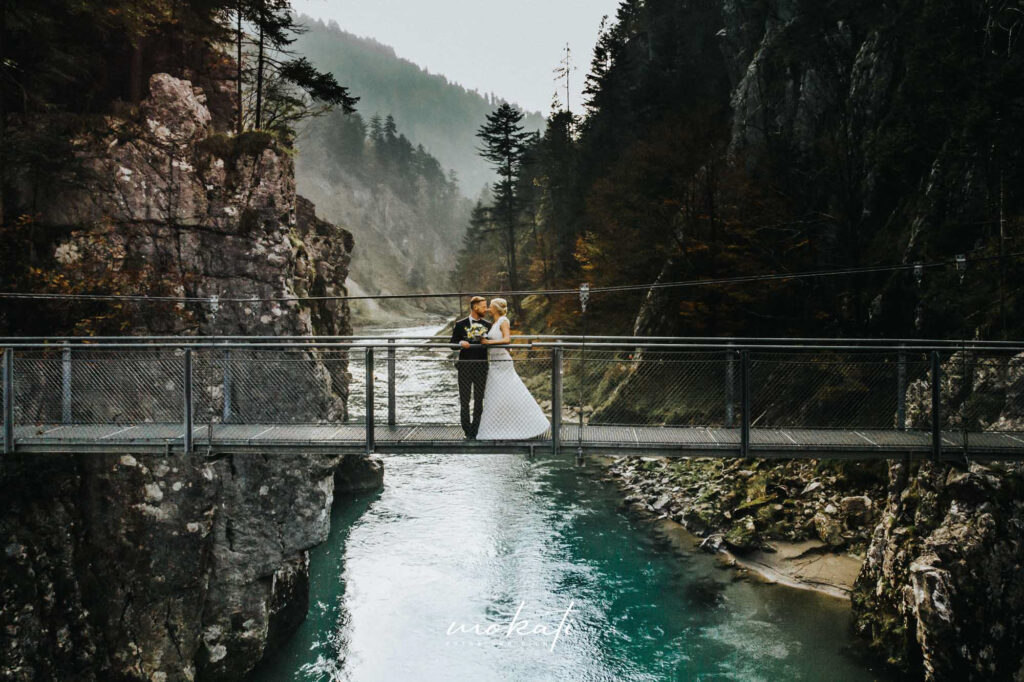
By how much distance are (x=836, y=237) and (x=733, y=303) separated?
3.96 metres

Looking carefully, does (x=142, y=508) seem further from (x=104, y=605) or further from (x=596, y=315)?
(x=596, y=315)

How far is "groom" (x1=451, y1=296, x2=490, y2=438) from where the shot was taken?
8.90m

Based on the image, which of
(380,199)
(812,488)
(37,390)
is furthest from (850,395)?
(380,199)

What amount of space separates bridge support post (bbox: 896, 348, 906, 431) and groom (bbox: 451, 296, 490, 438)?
525 centimetres

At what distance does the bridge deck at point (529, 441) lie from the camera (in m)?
8.47

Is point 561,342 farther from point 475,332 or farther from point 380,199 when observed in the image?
point 380,199

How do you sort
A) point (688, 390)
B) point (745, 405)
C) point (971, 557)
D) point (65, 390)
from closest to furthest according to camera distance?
point (745, 405)
point (65, 390)
point (971, 557)
point (688, 390)

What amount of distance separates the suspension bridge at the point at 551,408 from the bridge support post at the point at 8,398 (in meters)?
0.02

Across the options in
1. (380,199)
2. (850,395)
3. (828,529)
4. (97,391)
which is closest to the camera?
(850,395)

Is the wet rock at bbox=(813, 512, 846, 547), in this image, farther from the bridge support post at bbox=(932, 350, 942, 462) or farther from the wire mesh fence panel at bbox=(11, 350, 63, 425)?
the wire mesh fence panel at bbox=(11, 350, 63, 425)

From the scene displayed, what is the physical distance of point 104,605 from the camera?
11961mm

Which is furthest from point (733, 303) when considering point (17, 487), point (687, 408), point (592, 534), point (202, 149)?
point (17, 487)

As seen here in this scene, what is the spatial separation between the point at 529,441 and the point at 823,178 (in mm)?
19377

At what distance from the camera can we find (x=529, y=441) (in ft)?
28.8
